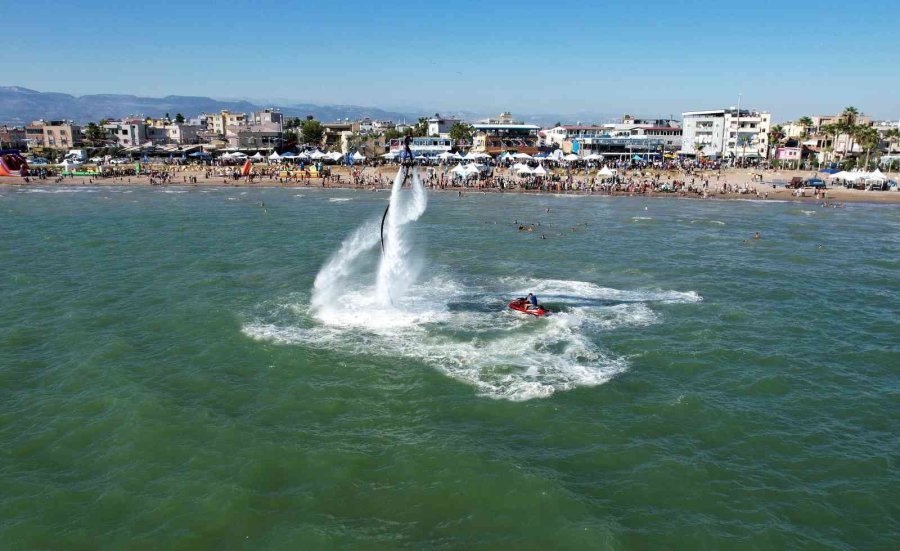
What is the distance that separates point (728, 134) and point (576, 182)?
51485mm

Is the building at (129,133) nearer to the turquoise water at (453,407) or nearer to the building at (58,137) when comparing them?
Result: the building at (58,137)

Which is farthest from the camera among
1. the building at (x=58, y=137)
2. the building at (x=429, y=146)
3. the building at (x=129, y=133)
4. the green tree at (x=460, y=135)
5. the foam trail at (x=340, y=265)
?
the building at (x=58, y=137)

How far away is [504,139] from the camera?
401 ft

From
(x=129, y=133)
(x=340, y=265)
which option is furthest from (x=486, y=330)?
(x=129, y=133)

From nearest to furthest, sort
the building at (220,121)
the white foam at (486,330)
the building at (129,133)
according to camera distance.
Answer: the white foam at (486,330)
the building at (129,133)
the building at (220,121)

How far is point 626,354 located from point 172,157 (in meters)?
115

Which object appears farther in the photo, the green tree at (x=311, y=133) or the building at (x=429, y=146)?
the green tree at (x=311, y=133)

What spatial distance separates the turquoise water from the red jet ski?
0.58 metres

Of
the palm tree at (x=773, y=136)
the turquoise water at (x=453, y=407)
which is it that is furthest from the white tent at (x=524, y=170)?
the palm tree at (x=773, y=136)

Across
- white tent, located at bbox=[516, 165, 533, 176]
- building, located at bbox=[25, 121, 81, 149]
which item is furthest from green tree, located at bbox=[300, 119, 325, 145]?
white tent, located at bbox=[516, 165, 533, 176]

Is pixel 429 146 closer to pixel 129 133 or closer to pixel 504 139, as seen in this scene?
pixel 504 139

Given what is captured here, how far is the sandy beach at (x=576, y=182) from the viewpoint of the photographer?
82.2 metres

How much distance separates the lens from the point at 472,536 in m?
16.3

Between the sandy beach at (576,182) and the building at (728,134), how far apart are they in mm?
18377
